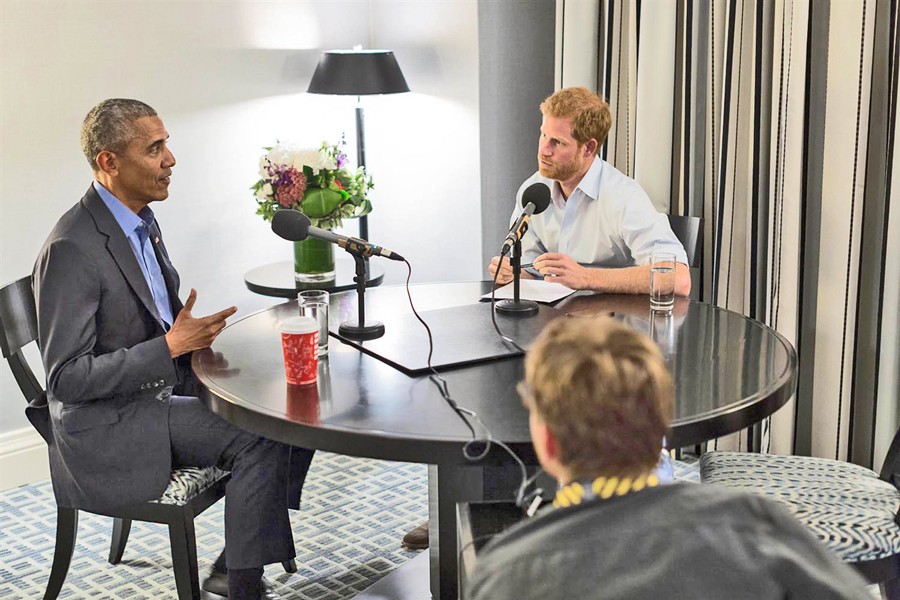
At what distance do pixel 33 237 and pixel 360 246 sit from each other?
159cm

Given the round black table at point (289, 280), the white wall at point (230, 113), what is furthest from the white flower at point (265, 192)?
the white wall at point (230, 113)

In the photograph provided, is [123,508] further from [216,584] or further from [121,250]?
[121,250]

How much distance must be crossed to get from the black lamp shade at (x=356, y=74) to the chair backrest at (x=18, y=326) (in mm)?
1551

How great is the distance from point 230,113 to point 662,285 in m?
2.00

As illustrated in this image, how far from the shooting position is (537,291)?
107 inches

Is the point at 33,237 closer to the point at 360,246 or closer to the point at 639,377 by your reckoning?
the point at 360,246

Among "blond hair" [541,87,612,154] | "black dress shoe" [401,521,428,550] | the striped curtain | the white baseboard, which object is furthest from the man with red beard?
the white baseboard

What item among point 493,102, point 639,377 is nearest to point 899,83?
point 493,102

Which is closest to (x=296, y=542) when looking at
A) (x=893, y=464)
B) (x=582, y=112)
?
(x=582, y=112)

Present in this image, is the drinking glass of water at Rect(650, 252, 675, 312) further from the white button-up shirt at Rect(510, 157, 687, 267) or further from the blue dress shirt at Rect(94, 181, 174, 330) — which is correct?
the blue dress shirt at Rect(94, 181, 174, 330)

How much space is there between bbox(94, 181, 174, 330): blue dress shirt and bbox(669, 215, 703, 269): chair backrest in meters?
1.53

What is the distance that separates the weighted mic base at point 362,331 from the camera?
2.39 meters

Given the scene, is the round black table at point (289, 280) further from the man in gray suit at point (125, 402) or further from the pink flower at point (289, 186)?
the man in gray suit at point (125, 402)

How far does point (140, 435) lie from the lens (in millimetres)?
2336
